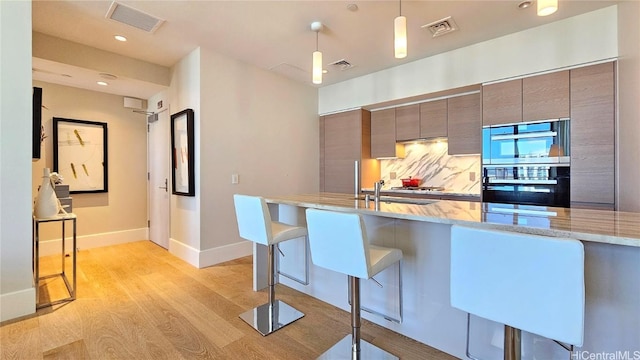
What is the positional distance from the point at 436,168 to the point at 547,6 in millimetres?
2837

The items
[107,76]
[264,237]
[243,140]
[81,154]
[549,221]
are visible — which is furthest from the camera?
[81,154]

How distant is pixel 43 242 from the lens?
379cm

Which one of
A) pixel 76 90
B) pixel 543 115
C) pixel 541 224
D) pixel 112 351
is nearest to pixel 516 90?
pixel 543 115

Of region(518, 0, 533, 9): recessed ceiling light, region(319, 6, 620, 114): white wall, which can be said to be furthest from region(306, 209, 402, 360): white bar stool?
region(319, 6, 620, 114): white wall

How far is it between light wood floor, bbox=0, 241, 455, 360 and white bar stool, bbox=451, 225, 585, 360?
857 millimetres

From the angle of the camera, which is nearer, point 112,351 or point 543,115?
point 112,351

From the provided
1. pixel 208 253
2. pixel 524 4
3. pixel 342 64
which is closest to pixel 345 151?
pixel 342 64

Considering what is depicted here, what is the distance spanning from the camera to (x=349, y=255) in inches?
59.6

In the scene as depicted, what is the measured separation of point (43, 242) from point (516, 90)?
629 cm

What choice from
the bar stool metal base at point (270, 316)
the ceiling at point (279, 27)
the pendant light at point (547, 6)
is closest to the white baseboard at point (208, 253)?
the bar stool metal base at point (270, 316)

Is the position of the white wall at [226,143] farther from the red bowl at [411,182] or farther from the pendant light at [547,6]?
the pendant light at [547,6]

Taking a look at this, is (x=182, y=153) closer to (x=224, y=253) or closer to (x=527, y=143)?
(x=224, y=253)

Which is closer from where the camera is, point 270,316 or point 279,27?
point 270,316

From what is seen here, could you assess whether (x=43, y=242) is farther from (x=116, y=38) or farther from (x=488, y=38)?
(x=488, y=38)
